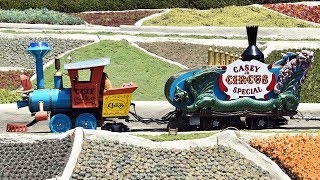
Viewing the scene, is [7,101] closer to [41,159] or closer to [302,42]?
[41,159]

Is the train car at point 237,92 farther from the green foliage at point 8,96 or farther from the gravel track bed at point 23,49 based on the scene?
the gravel track bed at point 23,49

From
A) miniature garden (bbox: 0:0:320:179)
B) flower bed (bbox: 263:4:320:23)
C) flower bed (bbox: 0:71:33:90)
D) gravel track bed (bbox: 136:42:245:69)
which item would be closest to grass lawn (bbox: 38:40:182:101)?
miniature garden (bbox: 0:0:320:179)

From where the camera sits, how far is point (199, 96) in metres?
19.5

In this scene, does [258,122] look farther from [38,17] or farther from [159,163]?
[38,17]

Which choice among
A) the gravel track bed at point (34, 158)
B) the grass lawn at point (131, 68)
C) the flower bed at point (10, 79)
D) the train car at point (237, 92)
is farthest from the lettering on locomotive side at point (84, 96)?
the flower bed at point (10, 79)

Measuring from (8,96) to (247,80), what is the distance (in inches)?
270

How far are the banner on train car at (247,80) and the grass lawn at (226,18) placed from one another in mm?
13118

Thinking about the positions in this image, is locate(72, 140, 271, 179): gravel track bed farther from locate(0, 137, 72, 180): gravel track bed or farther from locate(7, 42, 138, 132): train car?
locate(7, 42, 138, 132): train car

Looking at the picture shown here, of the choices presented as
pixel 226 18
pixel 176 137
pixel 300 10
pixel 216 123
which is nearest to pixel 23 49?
pixel 216 123

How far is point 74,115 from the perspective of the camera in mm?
19391

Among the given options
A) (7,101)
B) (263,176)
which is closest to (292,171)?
(263,176)

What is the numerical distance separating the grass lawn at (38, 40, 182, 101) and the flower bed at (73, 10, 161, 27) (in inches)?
276

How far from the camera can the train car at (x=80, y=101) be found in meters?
19.0

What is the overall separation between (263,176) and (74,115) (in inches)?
223
